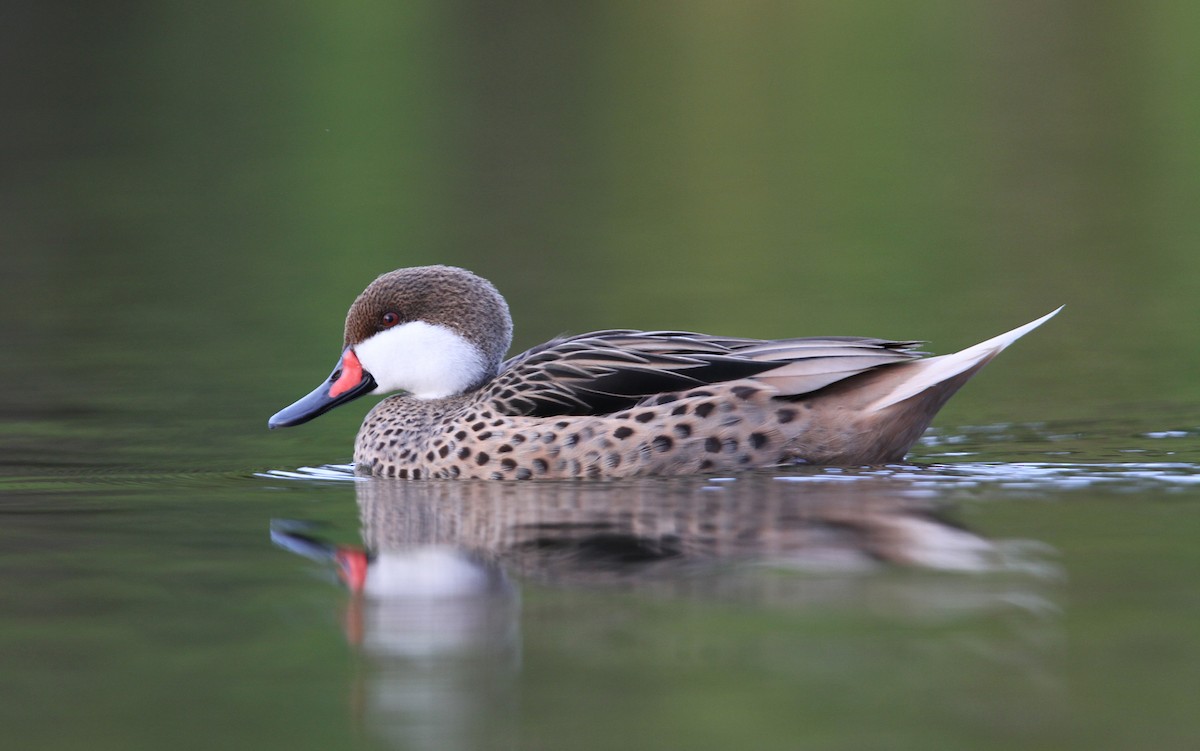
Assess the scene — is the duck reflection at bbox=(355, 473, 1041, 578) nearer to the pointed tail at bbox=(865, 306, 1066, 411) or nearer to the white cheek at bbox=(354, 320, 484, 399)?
the pointed tail at bbox=(865, 306, 1066, 411)

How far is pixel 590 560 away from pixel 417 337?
280 cm

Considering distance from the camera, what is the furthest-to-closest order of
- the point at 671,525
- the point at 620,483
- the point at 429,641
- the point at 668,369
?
the point at 668,369 < the point at 620,483 < the point at 671,525 < the point at 429,641

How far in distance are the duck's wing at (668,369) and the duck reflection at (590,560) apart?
18.8 inches

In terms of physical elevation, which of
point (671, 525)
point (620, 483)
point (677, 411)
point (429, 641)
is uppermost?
point (677, 411)

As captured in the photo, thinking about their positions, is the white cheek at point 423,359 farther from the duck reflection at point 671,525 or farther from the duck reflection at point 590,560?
the duck reflection at point 590,560

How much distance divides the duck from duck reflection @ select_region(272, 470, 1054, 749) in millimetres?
→ 201

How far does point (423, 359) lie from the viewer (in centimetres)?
846

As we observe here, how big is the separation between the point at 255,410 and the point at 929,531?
473cm

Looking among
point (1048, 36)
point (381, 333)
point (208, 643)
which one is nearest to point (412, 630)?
point (208, 643)

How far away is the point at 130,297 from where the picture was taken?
14.5 m

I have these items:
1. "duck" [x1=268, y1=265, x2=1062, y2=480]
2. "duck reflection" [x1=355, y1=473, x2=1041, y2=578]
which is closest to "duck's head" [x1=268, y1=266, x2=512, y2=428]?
"duck" [x1=268, y1=265, x2=1062, y2=480]

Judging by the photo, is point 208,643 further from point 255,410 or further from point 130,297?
point 130,297

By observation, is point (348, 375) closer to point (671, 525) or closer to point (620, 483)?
point (620, 483)

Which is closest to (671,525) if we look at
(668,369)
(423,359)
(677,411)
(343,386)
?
(677,411)
